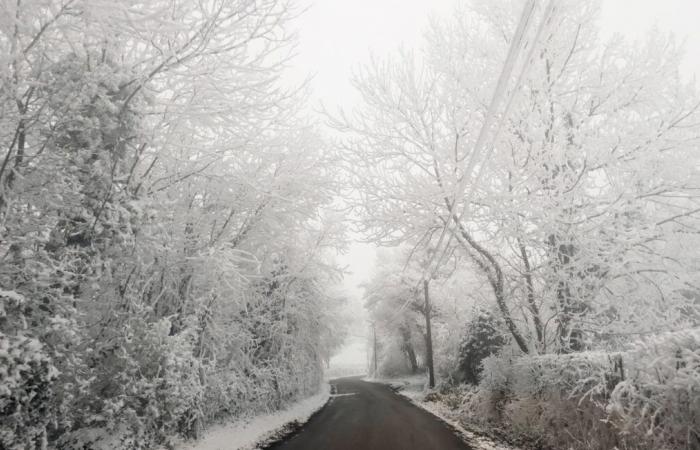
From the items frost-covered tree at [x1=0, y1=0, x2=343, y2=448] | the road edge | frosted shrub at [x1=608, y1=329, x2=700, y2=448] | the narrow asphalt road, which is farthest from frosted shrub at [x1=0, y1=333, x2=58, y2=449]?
frosted shrub at [x1=608, y1=329, x2=700, y2=448]

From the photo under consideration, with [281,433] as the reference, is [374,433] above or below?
above

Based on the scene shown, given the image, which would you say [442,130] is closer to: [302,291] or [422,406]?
[302,291]

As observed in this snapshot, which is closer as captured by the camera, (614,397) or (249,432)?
(614,397)

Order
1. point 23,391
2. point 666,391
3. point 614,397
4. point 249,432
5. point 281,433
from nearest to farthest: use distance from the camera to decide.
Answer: point 23,391, point 666,391, point 614,397, point 249,432, point 281,433

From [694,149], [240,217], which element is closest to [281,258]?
[240,217]

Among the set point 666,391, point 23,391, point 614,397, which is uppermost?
point 23,391

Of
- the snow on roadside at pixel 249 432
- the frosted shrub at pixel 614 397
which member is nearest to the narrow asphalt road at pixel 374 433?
the snow on roadside at pixel 249 432

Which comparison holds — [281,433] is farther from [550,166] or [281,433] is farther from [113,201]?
[550,166]

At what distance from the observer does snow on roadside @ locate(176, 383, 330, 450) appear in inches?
319

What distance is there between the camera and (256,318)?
11.7 m

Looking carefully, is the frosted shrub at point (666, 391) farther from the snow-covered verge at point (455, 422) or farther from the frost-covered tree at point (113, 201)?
the frost-covered tree at point (113, 201)

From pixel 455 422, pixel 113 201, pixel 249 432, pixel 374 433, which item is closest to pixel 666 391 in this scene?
pixel 374 433

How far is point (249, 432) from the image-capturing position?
Answer: 376 inches

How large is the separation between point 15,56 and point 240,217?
Result: 5911 mm
